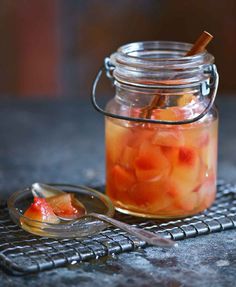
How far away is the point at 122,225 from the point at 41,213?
12 cm

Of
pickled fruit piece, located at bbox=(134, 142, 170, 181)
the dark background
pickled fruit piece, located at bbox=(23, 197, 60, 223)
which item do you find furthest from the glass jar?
the dark background

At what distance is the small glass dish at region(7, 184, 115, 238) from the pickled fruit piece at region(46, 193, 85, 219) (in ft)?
0.05

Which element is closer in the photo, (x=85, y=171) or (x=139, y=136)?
(x=139, y=136)

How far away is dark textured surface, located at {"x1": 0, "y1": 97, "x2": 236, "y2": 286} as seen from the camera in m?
0.87

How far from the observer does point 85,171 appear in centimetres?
132

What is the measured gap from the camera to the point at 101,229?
973 mm

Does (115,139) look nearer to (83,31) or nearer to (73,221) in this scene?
(73,221)

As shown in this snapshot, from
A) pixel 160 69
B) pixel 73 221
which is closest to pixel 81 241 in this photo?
pixel 73 221

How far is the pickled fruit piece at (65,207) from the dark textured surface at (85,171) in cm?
12

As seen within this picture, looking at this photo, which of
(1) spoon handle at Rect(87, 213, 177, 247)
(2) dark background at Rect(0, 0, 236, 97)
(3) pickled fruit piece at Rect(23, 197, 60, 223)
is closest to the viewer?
(1) spoon handle at Rect(87, 213, 177, 247)

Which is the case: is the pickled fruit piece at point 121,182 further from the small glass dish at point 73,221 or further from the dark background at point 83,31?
the dark background at point 83,31

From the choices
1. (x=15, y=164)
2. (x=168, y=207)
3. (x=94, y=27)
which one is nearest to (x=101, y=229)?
(x=168, y=207)

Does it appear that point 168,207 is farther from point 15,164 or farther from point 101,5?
point 101,5

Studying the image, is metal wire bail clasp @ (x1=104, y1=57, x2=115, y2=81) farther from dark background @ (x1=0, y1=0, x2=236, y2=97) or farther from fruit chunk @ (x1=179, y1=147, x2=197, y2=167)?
dark background @ (x1=0, y1=0, x2=236, y2=97)
